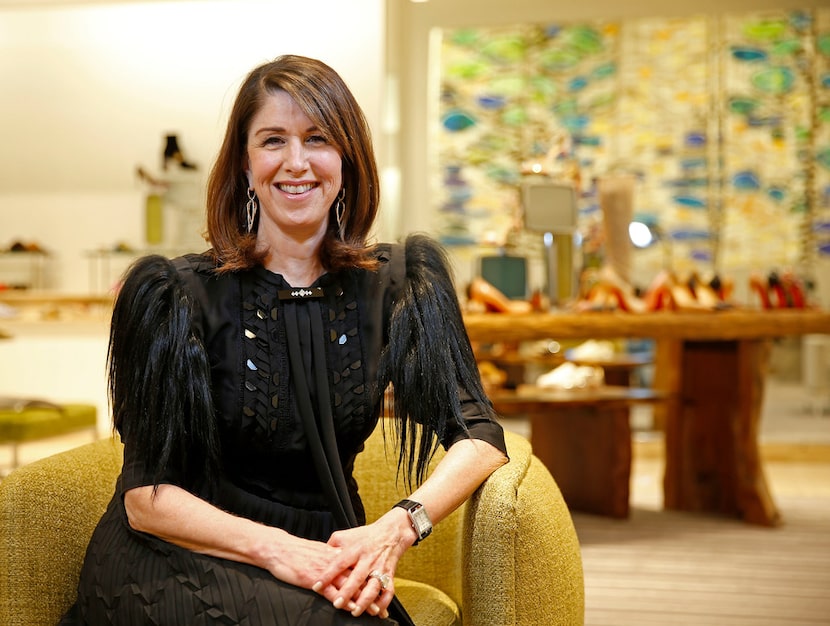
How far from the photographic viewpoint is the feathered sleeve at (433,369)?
1827mm

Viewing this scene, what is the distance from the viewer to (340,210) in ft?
6.35

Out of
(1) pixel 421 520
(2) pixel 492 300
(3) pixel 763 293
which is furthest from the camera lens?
(3) pixel 763 293

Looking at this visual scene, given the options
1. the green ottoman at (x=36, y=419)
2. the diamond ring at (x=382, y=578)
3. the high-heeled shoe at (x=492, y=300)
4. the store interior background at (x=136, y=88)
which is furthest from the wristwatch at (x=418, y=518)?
the store interior background at (x=136, y=88)

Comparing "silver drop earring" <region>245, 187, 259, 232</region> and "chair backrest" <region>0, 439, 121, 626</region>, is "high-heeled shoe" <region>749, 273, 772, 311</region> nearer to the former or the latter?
"silver drop earring" <region>245, 187, 259, 232</region>

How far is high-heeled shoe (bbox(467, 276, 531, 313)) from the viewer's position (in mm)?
4203

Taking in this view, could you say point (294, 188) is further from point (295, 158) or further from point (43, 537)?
point (43, 537)

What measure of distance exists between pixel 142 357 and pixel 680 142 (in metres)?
7.71

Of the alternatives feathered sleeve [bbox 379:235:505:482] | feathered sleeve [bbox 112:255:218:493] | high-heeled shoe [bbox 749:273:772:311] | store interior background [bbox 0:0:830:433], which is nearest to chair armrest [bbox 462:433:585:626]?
feathered sleeve [bbox 379:235:505:482]

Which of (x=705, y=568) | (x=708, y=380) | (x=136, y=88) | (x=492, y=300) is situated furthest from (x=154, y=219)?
(x=705, y=568)

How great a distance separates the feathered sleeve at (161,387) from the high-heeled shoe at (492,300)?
2544 millimetres

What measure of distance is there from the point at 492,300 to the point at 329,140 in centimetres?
246

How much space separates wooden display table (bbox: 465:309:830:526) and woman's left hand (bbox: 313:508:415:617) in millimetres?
2364

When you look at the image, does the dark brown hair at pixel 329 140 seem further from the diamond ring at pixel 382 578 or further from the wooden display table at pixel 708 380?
the wooden display table at pixel 708 380

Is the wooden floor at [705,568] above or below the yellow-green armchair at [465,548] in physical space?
below
